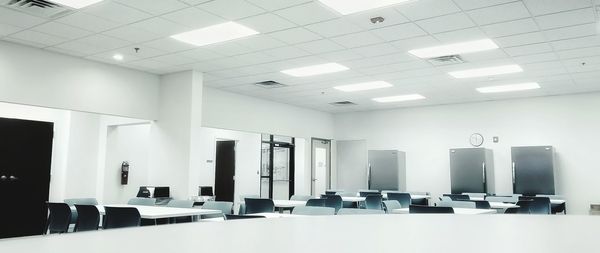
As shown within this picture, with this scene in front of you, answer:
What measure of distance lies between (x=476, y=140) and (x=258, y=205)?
22.0 feet

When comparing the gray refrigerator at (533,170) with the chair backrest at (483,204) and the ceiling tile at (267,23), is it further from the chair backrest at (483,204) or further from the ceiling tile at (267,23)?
the ceiling tile at (267,23)

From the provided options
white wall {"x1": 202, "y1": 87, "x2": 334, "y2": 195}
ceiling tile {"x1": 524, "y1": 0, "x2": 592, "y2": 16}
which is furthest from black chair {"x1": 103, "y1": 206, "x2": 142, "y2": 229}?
white wall {"x1": 202, "y1": 87, "x2": 334, "y2": 195}

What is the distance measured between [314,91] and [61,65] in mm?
4838

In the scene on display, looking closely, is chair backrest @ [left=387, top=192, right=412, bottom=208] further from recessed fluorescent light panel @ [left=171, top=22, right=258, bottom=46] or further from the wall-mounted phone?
the wall-mounted phone

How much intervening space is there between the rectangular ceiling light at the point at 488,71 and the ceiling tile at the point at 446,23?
2424 millimetres

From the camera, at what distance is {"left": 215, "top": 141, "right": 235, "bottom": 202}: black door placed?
11492 millimetres

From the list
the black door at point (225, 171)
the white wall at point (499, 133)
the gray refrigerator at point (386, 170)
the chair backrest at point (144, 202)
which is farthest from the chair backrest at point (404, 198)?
the black door at point (225, 171)

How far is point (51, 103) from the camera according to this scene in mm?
6633

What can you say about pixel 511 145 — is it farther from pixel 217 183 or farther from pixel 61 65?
pixel 61 65

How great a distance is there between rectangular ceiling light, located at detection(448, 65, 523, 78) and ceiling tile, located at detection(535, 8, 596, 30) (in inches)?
84.8

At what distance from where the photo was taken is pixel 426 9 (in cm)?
481

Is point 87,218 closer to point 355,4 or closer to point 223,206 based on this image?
point 223,206

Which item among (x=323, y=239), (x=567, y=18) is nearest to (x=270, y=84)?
(x=567, y=18)

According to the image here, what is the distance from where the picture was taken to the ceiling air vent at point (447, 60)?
6.74 metres
